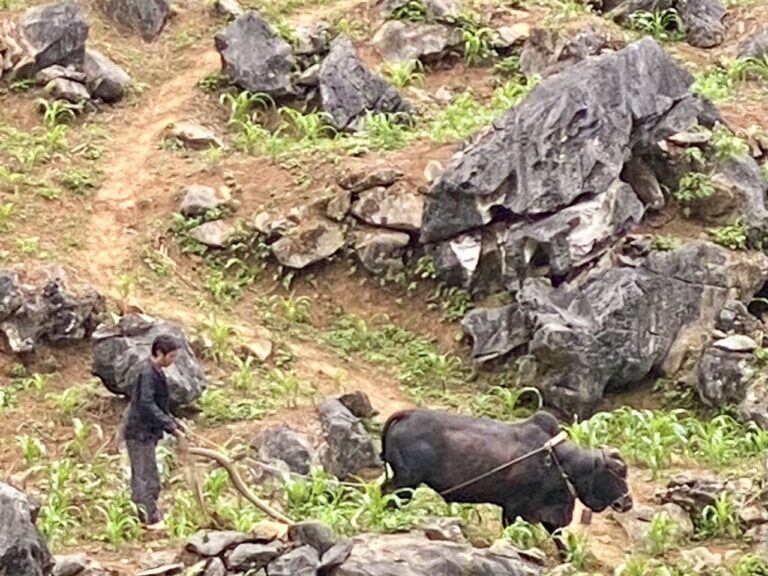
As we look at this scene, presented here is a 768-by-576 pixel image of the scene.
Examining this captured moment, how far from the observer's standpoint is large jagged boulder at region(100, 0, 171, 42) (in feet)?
77.3

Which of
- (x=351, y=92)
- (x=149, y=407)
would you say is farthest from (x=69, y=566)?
(x=351, y=92)

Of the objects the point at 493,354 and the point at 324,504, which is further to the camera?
the point at 493,354

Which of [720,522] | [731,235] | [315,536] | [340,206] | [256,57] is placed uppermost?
[315,536]

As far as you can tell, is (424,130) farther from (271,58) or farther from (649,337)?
(649,337)

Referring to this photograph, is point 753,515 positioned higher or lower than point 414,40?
higher

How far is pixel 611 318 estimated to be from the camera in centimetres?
1634

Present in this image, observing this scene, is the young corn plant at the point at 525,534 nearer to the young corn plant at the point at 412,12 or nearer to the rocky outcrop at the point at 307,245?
the rocky outcrop at the point at 307,245

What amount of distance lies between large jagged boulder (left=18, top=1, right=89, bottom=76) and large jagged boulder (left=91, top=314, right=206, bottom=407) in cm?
725

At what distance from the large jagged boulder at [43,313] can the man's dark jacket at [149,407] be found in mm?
4031

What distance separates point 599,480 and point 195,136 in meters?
10.1

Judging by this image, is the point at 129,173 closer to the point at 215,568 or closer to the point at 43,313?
the point at 43,313

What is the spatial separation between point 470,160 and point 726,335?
3407 mm

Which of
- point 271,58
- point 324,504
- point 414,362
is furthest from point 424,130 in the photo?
point 324,504

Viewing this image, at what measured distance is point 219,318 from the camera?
17438 mm
